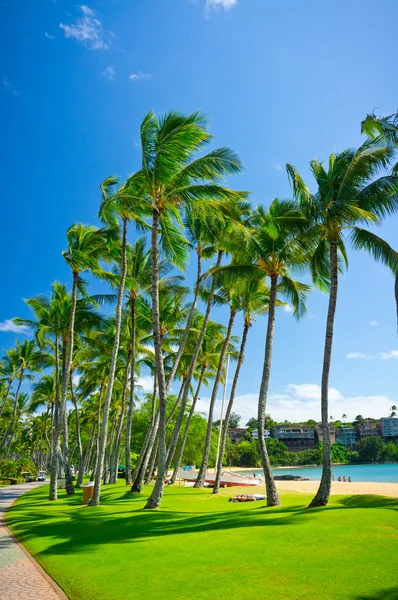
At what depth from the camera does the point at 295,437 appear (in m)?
138

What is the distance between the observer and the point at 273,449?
398 feet

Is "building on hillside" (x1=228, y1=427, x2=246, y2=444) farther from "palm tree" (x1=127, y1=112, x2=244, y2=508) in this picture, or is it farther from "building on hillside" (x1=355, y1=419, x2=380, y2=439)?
"palm tree" (x1=127, y1=112, x2=244, y2=508)

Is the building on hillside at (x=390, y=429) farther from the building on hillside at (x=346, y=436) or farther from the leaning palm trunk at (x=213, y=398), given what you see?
the leaning palm trunk at (x=213, y=398)

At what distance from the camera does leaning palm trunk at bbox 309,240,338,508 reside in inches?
556

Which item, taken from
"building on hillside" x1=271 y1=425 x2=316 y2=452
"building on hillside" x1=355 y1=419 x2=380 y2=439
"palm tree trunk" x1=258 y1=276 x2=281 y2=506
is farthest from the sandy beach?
"building on hillside" x1=355 y1=419 x2=380 y2=439

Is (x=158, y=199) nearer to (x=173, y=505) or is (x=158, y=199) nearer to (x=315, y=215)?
(x=315, y=215)

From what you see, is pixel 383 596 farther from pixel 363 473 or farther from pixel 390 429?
pixel 390 429

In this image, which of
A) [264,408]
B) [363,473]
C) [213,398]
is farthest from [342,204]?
[363,473]

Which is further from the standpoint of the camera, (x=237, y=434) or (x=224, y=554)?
(x=237, y=434)

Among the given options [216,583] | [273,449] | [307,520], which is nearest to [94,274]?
[307,520]

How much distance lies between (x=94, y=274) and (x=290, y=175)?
1137 cm

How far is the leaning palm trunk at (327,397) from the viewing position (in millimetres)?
14125

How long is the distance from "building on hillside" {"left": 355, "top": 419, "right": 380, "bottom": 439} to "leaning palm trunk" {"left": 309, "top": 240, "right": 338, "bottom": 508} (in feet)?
451

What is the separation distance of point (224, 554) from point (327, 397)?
25.1ft
